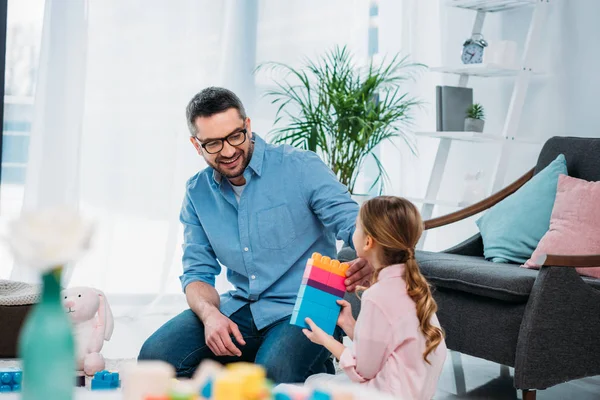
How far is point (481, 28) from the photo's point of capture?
4277 millimetres

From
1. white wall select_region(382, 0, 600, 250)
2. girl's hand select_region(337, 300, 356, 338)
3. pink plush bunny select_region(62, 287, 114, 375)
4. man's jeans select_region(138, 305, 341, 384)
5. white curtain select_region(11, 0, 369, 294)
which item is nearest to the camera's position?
girl's hand select_region(337, 300, 356, 338)

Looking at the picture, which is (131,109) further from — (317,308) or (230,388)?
(230,388)

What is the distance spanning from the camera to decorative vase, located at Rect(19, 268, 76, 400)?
1.08 m

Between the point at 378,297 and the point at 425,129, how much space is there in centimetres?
320

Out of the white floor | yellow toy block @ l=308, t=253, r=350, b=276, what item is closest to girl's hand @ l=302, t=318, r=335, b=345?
yellow toy block @ l=308, t=253, r=350, b=276

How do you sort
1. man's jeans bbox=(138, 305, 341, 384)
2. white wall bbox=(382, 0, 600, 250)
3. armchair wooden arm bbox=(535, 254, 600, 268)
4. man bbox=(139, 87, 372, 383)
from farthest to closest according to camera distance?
white wall bbox=(382, 0, 600, 250)
armchair wooden arm bbox=(535, 254, 600, 268)
man bbox=(139, 87, 372, 383)
man's jeans bbox=(138, 305, 341, 384)

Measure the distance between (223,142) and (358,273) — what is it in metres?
0.53

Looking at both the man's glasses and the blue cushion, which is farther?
the blue cushion

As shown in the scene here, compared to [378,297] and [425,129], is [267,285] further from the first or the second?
[425,129]

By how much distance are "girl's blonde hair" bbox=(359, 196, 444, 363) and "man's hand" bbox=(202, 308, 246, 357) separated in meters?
0.42

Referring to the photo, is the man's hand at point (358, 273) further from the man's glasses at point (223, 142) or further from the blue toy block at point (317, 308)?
the man's glasses at point (223, 142)

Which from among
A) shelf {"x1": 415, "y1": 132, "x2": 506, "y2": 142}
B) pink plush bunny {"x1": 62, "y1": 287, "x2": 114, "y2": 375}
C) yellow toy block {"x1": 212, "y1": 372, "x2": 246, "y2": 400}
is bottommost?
pink plush bunny {"x1": 62, "y1": 287, "x2": 114, "y2": 375}

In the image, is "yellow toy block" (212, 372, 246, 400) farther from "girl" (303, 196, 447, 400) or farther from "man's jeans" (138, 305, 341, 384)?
"man's jeans" (138, 305, 341, 384)

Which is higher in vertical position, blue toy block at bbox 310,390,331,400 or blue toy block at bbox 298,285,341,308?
blue toy block at bbox 298,285,341,308
